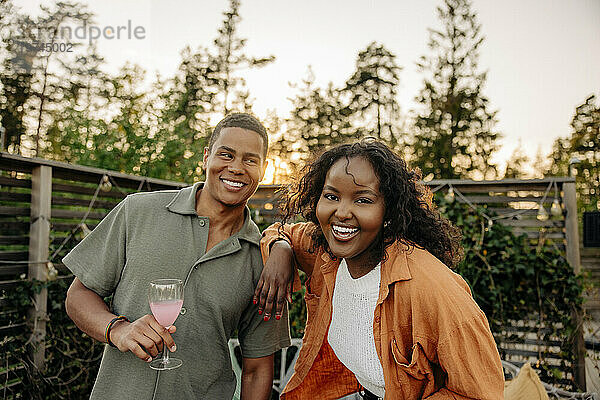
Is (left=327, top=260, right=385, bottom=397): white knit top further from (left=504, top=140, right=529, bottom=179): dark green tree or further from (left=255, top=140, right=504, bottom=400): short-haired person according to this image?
(left=504, top=140, right=529, bottom=179): dark green tree

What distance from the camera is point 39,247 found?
356 cm

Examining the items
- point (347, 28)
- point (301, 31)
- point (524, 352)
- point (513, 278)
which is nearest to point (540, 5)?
point (347, 28)

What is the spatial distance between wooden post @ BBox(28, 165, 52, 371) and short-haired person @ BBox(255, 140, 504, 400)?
254 centimetres

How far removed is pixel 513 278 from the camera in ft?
14.2

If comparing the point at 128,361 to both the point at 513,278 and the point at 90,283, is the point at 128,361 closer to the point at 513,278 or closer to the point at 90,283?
the point at 90,283

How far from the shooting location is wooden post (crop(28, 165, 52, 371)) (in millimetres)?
3549

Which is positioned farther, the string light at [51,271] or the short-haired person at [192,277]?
the string light at [51,271]

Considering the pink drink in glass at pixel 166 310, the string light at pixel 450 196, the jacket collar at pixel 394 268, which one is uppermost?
the string light at pixel 450 196

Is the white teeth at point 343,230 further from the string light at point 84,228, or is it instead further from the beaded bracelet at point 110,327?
the string light at point 84,228

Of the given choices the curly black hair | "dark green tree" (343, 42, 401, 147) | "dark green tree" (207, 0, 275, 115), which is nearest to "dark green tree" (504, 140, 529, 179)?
"dark green tree" (343, 42, 401, 147)

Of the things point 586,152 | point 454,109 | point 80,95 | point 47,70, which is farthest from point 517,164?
point 47,70

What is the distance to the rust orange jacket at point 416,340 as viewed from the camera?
134 cm

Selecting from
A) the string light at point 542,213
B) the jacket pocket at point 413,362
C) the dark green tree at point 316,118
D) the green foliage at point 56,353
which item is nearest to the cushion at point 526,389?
the jacket pocket at point 413,362

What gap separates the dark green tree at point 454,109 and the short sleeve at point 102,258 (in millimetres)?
12287
